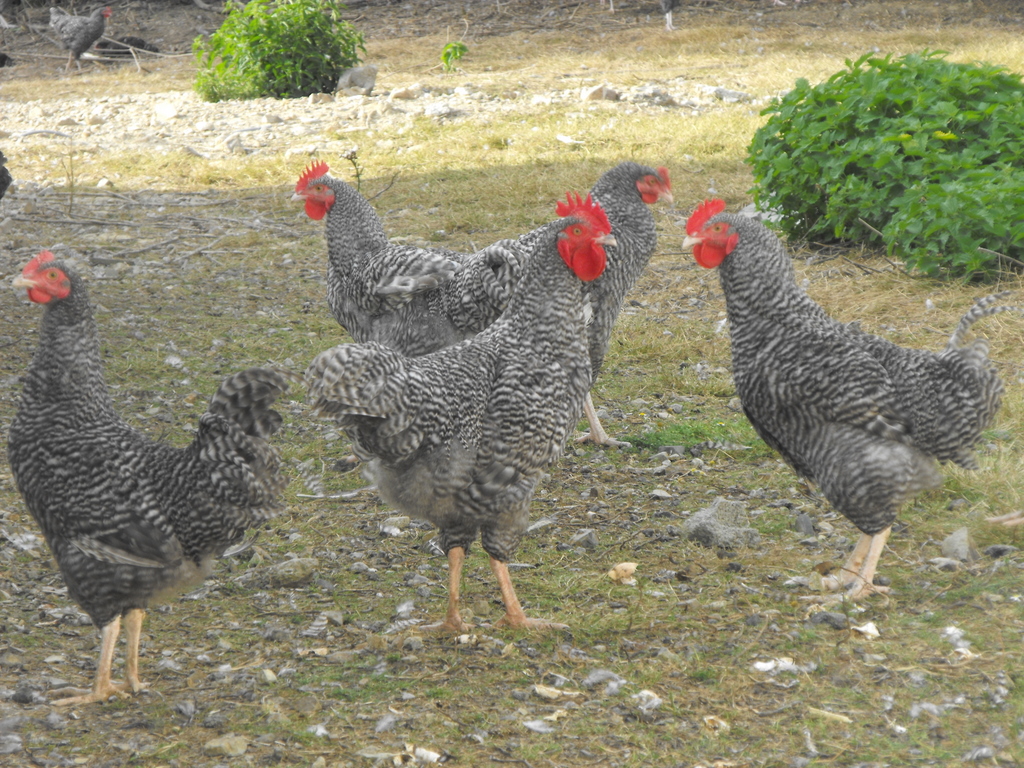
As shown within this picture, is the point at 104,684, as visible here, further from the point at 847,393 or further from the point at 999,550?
the point at 999,550

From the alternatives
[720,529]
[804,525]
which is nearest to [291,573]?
[720,529]

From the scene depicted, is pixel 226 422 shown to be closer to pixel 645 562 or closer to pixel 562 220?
pixel 562 220

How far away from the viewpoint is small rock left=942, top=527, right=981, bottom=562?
4.50 meters

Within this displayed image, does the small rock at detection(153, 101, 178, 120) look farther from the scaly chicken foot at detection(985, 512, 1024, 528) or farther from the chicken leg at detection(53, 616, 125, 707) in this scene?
the scaly chicken foot at detection(985, 512, 1024, 528)

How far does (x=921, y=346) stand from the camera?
6.77m

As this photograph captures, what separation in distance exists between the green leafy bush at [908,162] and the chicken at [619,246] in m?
2.25

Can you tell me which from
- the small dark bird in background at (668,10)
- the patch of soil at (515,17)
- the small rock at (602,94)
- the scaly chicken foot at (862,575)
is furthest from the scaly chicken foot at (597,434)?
the small dark bird in background at (668,10)

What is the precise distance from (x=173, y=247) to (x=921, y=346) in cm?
674

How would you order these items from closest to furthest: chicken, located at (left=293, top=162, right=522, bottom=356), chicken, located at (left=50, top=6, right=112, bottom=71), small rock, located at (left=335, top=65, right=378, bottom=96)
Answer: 1. chicken, located at (left=293, top=162, right=522, bottom=356)
2. small rock, located at (left=335, top=65, right=378, bottom=96)
3. chicken, located at (left=50, top=6, right=112, bottom=71)

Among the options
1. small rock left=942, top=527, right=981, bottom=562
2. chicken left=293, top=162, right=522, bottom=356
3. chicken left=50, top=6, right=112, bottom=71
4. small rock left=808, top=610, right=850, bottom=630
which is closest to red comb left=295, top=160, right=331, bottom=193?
chicken left=293, top=162, right=522, bottom=356

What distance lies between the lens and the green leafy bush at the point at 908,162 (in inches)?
290

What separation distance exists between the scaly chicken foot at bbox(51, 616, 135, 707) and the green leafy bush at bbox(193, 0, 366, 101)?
13061mm

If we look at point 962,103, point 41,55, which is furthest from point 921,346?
point 41,55

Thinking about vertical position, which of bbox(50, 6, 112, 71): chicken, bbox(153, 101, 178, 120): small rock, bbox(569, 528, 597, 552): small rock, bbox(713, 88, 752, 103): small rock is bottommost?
bbox(569, 528, 597, 552): small rock
